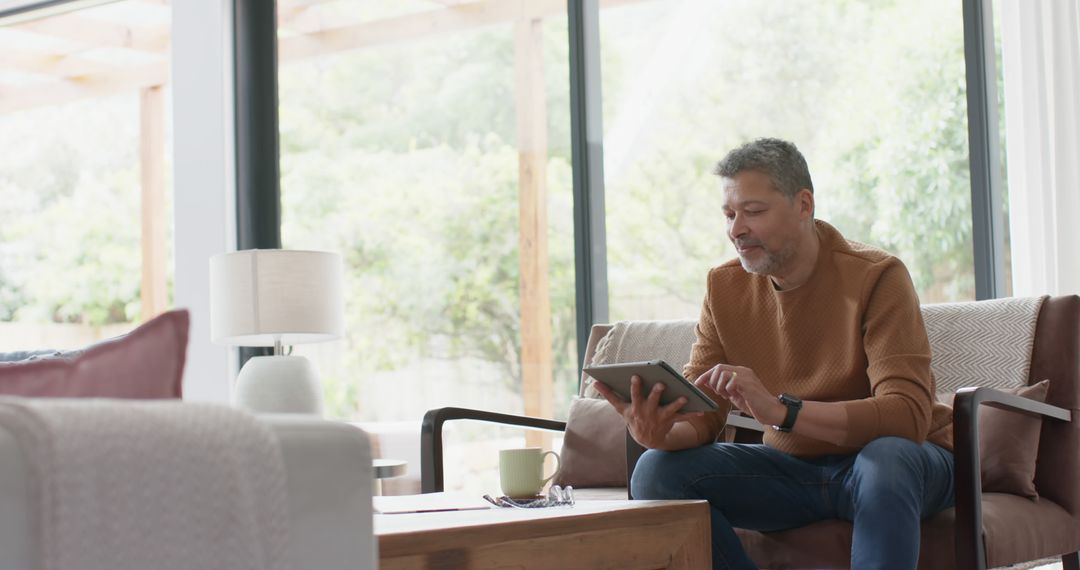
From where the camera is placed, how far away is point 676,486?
2.29 metres

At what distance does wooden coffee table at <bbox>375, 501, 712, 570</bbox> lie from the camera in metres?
1.40

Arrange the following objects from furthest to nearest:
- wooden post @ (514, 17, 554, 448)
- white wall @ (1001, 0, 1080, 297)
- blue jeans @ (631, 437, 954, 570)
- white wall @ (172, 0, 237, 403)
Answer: white wall @ (172, 0, 237, 403) < wooden post @ (514, 17, 554, 448) < white wall @ (1001, 0, 1080, 297) < blue jeans @ (631, 437, 954, 570)

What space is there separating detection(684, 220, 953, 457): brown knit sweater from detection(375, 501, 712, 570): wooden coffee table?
0.45 m

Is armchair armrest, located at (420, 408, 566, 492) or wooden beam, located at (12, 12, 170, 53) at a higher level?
wooden beam, located at (12, 12, 170, 53)

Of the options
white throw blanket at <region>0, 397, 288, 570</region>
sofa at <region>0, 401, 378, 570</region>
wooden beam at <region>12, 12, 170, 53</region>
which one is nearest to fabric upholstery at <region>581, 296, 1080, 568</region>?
sofa at <region>0, 401, 378, 570</region>

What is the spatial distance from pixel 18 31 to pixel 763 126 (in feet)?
13.1

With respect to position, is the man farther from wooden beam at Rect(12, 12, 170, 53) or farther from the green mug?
wooden beam at Rect(12, 12, 170, 53)

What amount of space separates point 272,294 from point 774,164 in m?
2.07

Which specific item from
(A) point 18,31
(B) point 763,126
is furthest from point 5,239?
(B) point 763,126

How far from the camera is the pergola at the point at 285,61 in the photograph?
456cm

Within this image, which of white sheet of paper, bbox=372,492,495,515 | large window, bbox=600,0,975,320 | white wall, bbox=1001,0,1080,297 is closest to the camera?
white sheet of paper, bbox=372,492,495,515

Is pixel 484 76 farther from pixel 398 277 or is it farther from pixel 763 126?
pixel 763 126

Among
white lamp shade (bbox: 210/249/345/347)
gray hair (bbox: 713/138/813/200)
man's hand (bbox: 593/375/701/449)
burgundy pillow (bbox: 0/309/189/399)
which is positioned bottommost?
man's hand (bbox: 593/375/701/449)

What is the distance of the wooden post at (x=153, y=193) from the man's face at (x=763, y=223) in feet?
13.5
